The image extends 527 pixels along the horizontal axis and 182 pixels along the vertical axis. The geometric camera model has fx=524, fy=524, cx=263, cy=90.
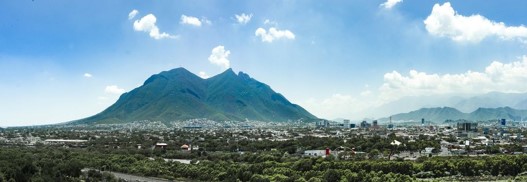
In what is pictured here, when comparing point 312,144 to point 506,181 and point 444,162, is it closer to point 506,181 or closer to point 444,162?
point 444,162

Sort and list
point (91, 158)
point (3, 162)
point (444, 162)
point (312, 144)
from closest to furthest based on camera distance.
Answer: point (3, 162)
point (444, 162)
point (91, 158)
point (312, 144)

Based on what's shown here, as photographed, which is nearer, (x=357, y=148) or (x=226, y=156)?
(x=226, y=156)

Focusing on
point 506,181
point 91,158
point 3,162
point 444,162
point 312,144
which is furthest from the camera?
point 312,144

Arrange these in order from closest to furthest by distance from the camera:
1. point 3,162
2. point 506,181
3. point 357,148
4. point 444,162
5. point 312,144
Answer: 1. point 506,181
2. point 3,162
3. point 444,162
4. point 357,148
5. point 312,144

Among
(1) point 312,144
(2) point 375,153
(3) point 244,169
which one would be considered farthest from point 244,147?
(3) point 244,169

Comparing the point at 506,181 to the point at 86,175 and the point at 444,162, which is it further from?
the point at 86,175

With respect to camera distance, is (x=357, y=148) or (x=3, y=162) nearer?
(x=3, y=162)

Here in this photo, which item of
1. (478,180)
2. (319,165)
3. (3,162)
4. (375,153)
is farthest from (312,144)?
(3,162)

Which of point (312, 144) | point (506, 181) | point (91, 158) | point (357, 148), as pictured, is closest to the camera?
point (506, 181)
